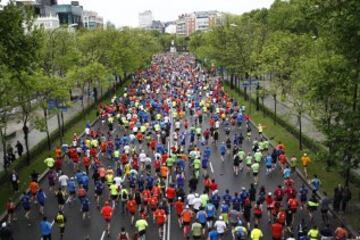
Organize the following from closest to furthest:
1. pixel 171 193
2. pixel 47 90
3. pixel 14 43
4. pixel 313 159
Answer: pixel 171 193, pixel 14 43, pixel 313 159, pixel 47 90

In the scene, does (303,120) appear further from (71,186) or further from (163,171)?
(71,186)

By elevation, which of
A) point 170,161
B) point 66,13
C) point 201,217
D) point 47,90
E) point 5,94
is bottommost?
point 201,217

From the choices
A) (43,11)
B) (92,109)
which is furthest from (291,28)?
(43,11)

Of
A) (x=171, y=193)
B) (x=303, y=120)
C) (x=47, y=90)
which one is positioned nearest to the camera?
(x=171, y=193)

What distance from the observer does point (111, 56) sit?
58688 mm

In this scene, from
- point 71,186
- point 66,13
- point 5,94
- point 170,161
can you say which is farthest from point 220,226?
point 66,13

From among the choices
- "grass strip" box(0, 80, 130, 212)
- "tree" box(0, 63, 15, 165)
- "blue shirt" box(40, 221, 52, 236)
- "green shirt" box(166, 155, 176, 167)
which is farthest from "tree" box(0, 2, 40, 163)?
"green shirt" box(166, 155, 176, 167)

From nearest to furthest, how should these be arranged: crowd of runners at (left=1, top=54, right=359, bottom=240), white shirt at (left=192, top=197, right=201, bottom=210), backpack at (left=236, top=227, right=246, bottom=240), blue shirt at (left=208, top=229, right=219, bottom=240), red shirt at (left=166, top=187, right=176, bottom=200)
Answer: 1. blue shirt at (left=208, top=229, right=219, bottom=240)
2. backpack at (left=236, top=227, right=246, bottom=240)
3. crowd of runners at (left=1, top=54, right=359, bottom=240)
4. white shirt at (left=192, top=197, right=201, bottom=210)
5. red shirt at (left=166, top=187, right=176, bottom=200)

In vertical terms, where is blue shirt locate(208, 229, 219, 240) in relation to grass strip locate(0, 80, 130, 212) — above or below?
above

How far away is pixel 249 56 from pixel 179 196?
34083 millimetres

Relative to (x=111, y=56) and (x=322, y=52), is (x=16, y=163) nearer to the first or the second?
(x=322, y=52)

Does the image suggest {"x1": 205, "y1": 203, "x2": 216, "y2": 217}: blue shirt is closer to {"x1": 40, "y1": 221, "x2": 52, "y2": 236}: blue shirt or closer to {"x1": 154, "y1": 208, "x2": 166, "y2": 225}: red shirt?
{"x1": 154, "y1": 208, "x2": 166, "y2": 225}: red shirt

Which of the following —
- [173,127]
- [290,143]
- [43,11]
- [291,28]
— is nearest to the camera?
[290,143]

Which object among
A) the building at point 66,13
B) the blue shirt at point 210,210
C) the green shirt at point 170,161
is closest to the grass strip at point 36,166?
the green shirt at point 170,161
